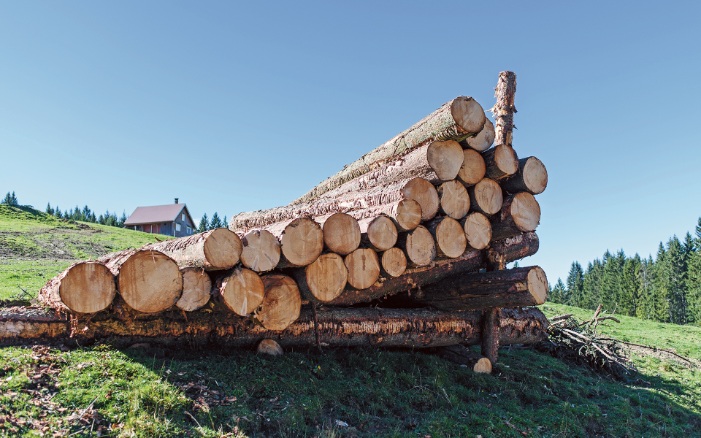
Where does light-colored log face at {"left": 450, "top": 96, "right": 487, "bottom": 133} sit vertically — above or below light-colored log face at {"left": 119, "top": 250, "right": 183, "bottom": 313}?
above

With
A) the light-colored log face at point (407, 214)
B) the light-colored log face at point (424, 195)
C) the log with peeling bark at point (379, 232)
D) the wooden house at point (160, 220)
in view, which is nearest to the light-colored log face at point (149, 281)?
the log with peeling bark at point (379, 232)

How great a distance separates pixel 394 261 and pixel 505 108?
139 inches

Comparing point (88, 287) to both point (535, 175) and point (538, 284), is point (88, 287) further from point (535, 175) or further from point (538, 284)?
point (535, 175)

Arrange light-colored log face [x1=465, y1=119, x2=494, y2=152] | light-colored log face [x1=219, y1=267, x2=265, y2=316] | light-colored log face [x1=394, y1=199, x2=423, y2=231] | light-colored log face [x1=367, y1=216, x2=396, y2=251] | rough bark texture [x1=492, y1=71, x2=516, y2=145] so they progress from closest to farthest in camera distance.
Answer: light-colored log face [x1=219, y1=267, x2=265, y2=316]
light-colored log face [x1=367, y1=216, x2=396, y2=251]
light-colored log face [x1=394, y1=199, x2=423, y2=231]
light-colored log face [x1=465, y1=119, x2=494, y2=152]
rough bark texture [x1=492, y1=71, x2=516, y2=145]

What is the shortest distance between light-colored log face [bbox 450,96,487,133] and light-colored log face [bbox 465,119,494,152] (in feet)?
1.19

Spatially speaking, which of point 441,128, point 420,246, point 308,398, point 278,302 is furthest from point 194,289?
point 441,128

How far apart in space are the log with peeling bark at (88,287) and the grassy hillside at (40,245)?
25.9 feet

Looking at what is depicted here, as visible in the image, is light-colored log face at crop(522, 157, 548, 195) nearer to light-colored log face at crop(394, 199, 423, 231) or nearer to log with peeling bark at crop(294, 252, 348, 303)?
light-colored log face at crop(394, 199, 423, 231)

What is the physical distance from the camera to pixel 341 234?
583 centimetres

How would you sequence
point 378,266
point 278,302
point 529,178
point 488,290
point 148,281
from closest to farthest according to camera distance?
point 148,281 → point 278,302 → point 378,266 → point 529,178 → point 488,290

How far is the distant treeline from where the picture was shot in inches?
2169

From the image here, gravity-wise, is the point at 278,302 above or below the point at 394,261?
below

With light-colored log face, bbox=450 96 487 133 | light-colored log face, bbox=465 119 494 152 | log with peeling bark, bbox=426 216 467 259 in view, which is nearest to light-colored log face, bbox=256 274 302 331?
log with peeling bark, bbox=426 216 467 259

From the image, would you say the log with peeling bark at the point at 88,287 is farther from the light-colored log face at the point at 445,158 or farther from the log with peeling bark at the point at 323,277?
the light-colored log face at the point at 445,158
